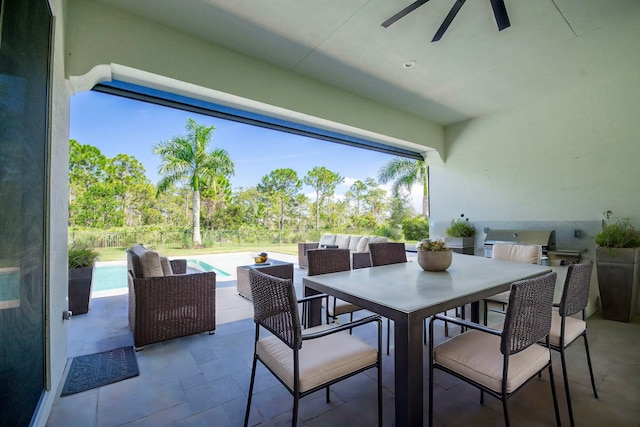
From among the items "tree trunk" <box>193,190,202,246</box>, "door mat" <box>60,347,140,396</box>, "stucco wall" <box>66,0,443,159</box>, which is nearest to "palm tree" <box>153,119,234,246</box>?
"tree trunk" <box>193,190,202,246</box>

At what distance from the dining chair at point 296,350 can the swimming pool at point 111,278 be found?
384 cm

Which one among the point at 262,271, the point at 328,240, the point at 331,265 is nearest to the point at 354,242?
the point at 328,240

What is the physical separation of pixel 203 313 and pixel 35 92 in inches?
81.5

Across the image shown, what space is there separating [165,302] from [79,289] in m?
1.65

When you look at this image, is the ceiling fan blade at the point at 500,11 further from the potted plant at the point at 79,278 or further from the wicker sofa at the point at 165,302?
the potted plant at the point at 79,278

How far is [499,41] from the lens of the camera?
3.02 metres

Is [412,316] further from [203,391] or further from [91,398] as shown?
[91,398]

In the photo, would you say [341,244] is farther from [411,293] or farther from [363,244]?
[411,293]

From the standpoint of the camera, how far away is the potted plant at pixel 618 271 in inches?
125

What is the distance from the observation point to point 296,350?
4.11 feet

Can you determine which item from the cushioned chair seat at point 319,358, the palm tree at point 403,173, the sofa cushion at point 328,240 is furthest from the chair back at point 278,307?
the palm tree at point 403,173

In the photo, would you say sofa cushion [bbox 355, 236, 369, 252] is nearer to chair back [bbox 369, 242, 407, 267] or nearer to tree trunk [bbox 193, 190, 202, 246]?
chair back [bbox 369, 242, 407, 267]

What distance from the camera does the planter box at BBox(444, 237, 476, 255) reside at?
5.11m

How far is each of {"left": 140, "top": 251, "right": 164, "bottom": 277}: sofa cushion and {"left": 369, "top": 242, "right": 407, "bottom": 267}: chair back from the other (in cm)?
191
